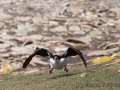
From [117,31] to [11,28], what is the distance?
43.5 feet

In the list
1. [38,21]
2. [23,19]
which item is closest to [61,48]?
[38,21]

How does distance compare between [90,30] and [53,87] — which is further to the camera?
[90,30]

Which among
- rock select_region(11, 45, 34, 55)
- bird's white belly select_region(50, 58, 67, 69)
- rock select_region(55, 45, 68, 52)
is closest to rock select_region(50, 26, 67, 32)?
rock select_region(55, 45, 68, 52)

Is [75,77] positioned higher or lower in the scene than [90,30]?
higher

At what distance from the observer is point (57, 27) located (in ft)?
162

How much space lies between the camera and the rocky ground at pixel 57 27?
3991 centimetres

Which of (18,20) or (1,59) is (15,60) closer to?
(1,59)

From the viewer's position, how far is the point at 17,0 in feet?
201

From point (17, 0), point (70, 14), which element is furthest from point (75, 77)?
point (17, 0)

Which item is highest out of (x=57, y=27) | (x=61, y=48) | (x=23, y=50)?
(x=23, y=50)

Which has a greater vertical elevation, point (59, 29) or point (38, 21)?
point (59, 29)

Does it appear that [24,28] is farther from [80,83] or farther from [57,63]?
[80,83]

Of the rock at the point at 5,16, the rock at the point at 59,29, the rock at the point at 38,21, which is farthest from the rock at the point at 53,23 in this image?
the rock at the point at 5,16

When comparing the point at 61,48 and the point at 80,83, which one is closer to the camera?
the point at 80,83
